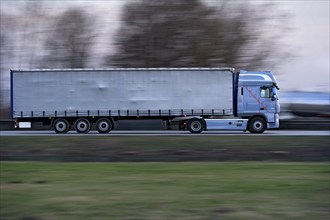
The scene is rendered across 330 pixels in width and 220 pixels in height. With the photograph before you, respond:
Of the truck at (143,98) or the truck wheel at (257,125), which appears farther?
the truck at (143,98)

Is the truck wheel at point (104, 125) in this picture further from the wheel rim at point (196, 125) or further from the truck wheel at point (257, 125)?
the truck wheel at point (257, 125)

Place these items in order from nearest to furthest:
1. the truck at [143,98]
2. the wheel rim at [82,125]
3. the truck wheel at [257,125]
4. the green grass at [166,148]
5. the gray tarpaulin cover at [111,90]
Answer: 1. the green grass at [166,148]
2. the truck wheel at [257,125]
3. the truck at [143,98]
4. the gray tarpaulin cover at [111,90]
5. the wheel rim at [82,125]

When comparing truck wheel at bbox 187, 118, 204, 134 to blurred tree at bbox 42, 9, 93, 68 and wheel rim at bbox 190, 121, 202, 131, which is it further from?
blurred tree at bbox 42, 9, 93, 68

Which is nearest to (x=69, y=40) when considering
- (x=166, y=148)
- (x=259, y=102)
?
(x=259, y=102)

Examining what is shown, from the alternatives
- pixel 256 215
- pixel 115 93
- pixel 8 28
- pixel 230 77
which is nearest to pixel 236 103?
pixel 230 77

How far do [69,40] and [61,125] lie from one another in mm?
18287

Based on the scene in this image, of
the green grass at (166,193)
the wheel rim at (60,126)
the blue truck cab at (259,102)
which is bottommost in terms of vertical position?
the green grass at (166,193)

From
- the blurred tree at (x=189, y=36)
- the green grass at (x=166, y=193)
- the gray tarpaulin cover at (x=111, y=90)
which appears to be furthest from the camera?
the blurred tree at (x=189, y=36)

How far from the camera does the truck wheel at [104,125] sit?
99.9 feet

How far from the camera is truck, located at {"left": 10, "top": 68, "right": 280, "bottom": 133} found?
29672 millimetres

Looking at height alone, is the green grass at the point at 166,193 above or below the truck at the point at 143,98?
below

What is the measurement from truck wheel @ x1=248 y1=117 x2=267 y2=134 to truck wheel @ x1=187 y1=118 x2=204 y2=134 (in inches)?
102

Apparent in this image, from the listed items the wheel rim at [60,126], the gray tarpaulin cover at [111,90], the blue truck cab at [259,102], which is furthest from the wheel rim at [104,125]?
the blue truck cab at [259,102]

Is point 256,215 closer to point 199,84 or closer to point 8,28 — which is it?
point 199,84
